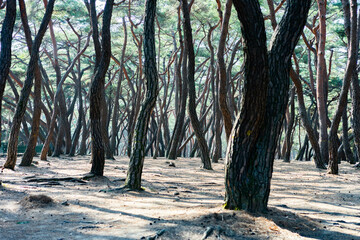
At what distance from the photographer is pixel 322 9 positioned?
9.94m

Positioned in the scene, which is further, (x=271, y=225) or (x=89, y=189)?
(x=89, y=189)

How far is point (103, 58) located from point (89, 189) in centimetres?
250

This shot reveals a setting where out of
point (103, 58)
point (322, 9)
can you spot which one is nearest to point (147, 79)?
point (103, 58)

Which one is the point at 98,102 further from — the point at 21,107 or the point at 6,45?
the point at 6,45

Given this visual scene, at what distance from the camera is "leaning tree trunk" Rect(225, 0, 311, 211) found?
3.76 meters

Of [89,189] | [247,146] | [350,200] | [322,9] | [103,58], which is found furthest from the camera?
[322,9]

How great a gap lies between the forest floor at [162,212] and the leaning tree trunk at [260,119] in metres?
0.24

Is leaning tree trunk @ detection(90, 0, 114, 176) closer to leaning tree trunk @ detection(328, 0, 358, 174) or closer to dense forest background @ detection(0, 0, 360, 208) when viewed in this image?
dense forest background @ detection(0, 0, 360, 208)

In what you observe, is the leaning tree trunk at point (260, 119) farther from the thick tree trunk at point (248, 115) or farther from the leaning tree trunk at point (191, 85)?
the leaning tree trunk at point (191, 85)

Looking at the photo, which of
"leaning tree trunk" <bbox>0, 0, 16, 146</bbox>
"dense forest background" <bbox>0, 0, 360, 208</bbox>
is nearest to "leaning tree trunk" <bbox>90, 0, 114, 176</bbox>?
"dense forest background" <bbox>0, 0, 360, 208</bbox>

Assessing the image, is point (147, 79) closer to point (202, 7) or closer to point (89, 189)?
point (89, 189)

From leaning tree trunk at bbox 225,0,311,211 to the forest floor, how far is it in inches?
9.5

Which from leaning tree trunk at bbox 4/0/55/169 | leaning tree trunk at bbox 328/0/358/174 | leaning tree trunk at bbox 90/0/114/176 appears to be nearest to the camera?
leaning tree trunk at bbox 90/0/114/176

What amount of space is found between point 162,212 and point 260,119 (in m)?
1.52
